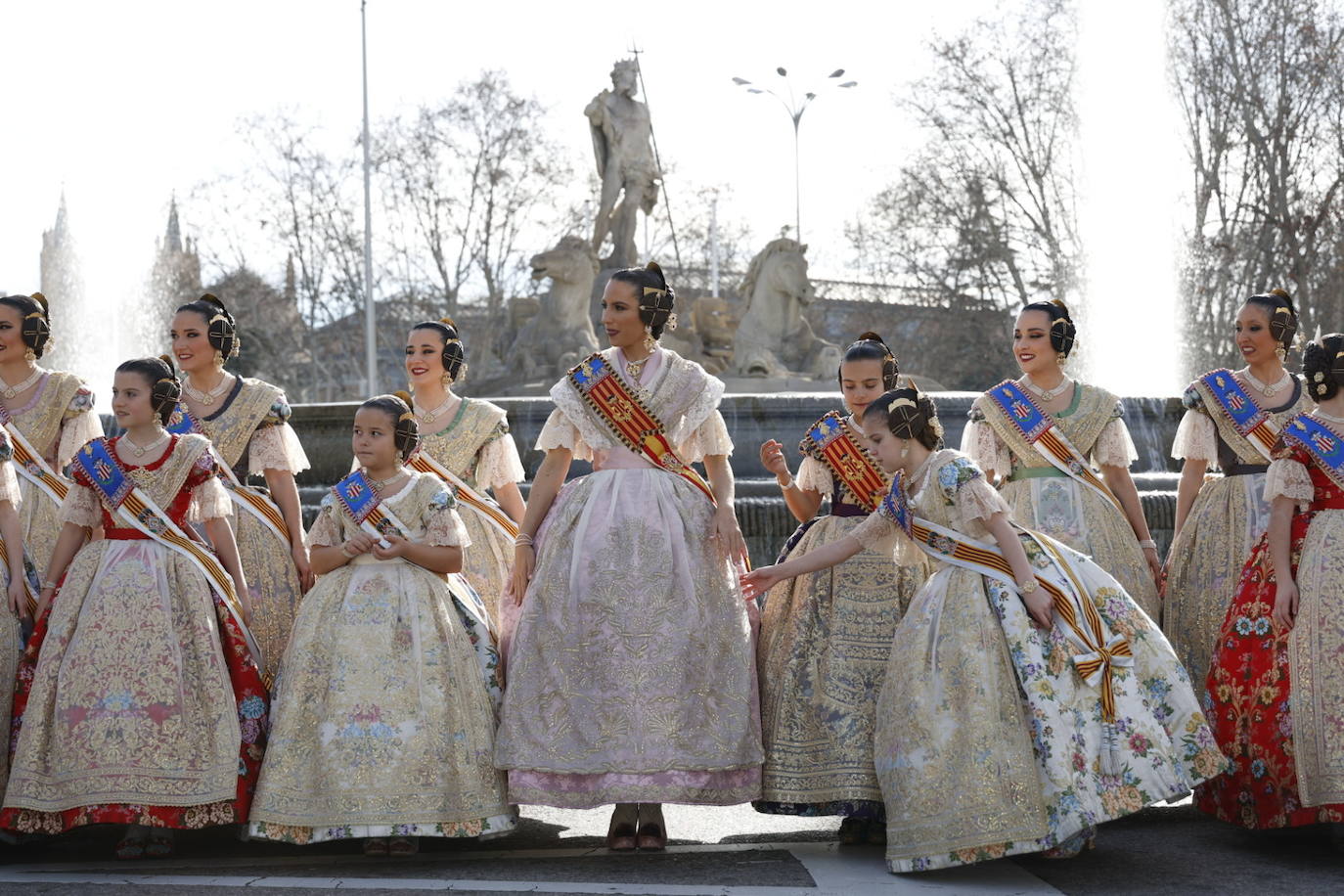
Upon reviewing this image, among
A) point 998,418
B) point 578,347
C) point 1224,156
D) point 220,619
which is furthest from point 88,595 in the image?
point 1224,156

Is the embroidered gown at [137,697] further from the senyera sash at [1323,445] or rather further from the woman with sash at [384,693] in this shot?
the senyera sash at [1323,445]

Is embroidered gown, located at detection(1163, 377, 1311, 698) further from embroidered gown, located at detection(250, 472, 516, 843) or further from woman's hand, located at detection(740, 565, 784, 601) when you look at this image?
embroidered gown, located at detection(250, 472, 516, 843)

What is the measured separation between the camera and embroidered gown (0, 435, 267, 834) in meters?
5.02

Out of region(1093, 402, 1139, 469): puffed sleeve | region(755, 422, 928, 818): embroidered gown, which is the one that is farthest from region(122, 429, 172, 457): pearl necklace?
region(1093, 402, 1139, 469): puffed sleeve

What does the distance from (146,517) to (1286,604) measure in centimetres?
370

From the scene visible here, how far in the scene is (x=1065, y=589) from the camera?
16.4 feet

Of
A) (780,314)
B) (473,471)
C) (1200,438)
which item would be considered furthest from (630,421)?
(780,314)

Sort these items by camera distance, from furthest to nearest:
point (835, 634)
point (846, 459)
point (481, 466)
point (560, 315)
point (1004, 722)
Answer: point (560, 315) → point (481, 466) → point (846, 459) → point (835, 634) → point (1004, 722)

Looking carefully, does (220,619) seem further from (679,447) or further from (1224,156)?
(1224,156)

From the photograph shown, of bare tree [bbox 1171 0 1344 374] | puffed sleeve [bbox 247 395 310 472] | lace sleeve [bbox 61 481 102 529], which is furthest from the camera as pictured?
bare tree [bbox 1171 0 1344 374]

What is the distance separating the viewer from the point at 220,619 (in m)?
5.34

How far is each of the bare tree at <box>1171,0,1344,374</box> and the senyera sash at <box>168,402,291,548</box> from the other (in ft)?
89.2

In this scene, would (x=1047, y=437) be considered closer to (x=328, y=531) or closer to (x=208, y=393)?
(x=328, y=531)

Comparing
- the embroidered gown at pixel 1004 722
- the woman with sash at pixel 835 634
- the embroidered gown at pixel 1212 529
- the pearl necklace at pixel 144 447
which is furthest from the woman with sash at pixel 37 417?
the embroidered gown at pixel 1212 529
